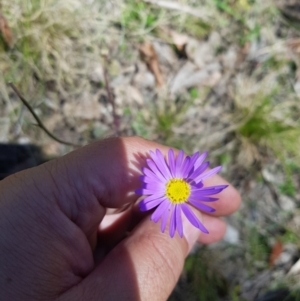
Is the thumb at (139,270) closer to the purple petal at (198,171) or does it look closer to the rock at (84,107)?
the purple petal at (198,171)

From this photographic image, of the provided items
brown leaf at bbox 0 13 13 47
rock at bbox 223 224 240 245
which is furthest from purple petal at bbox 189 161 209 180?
brown leaf at bbox 0 13 13 47

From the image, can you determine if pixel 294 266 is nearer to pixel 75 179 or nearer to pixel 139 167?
pixel 139 167

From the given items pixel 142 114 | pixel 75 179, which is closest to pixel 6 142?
pixel 142 114

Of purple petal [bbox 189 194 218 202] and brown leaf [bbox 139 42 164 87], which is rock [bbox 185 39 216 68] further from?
purple petal [bbox 189 194 218 202]

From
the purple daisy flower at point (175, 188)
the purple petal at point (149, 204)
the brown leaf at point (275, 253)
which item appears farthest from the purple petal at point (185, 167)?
the brown leaf at point (275, 253)

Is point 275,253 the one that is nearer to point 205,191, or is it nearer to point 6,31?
point 205,191

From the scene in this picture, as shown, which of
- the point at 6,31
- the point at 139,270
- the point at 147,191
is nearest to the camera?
the point at 139,270

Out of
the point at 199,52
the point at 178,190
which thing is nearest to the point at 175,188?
the point at 178,190
